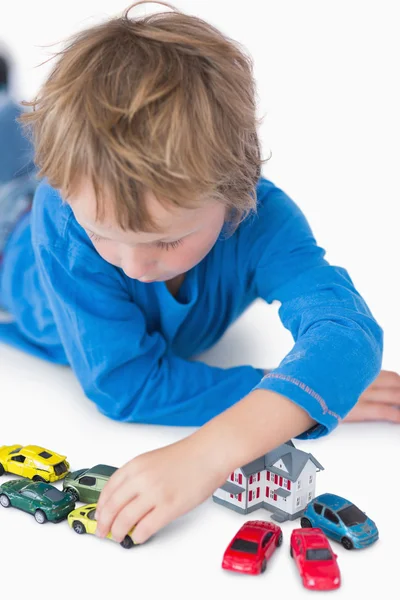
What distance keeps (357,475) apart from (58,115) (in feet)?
2.23

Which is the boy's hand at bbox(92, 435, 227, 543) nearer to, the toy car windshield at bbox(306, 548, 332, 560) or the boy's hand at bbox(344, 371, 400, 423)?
the toy car windshield at bbox(306, 548, 332, 560)

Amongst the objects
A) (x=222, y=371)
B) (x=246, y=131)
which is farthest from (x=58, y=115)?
(x=222, y=371)

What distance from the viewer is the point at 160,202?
116 cm

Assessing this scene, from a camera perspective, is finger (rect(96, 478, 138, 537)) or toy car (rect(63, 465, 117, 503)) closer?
finger (rect(96, 478, 138, 537))

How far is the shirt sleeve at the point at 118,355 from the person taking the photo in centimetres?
149

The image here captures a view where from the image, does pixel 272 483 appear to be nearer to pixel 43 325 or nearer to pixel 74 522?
pixel 74 522

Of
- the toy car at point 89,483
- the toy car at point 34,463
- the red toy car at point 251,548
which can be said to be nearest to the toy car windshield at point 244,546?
the red toy car at point 251,548

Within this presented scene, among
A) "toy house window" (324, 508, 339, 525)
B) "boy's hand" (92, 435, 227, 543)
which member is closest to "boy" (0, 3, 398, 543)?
"boy's hand" (92, 435, 227, 543)

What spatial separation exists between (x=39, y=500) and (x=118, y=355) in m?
0.30

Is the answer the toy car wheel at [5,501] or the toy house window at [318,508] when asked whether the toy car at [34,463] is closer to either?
the toy car wheel at [5,501]

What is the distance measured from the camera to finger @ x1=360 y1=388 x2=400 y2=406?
60.4 inches

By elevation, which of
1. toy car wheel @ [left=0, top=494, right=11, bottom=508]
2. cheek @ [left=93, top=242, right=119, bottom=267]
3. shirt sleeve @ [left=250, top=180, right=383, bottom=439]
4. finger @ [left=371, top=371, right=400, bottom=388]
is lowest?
toy car wheel @ [left=0, top=494, right=11, bottom=508]

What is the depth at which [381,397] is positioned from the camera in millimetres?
1538

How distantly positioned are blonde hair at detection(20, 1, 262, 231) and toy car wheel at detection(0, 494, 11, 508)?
1.39ft
